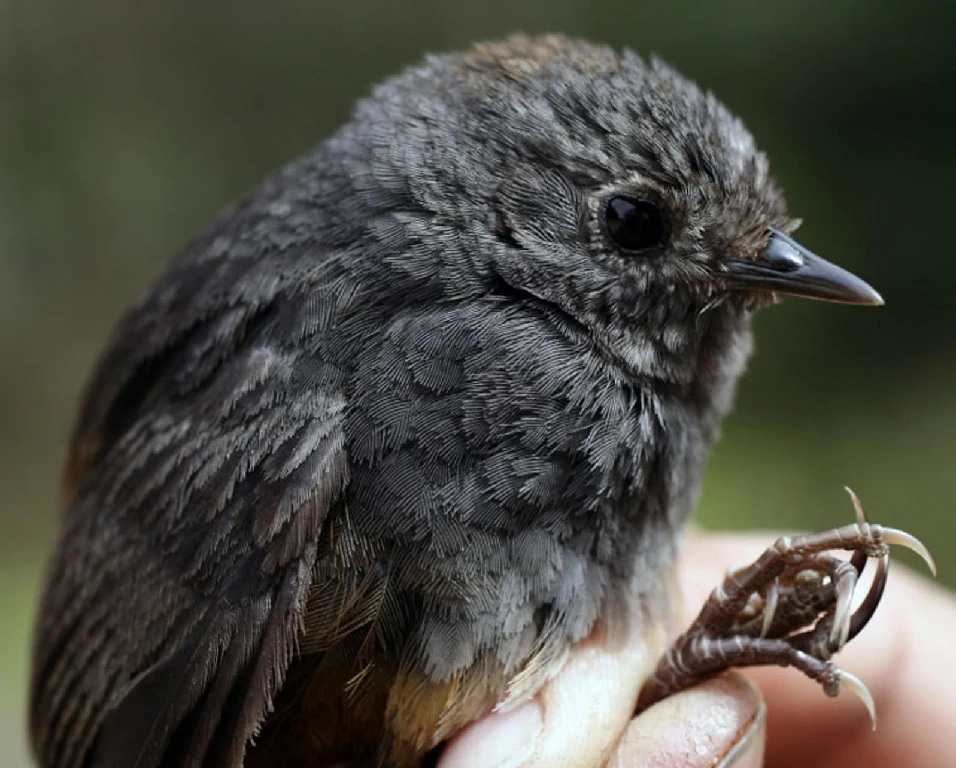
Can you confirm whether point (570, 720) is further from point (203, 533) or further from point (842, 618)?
point (203, 533)

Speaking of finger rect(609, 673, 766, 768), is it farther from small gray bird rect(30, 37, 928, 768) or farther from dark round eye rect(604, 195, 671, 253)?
dark round eye rect(604, 195, 671, 253)

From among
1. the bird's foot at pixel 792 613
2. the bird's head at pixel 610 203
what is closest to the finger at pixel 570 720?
the bird's foot at pixel 792 613

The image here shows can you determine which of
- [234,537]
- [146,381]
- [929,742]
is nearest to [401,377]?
[234,537]

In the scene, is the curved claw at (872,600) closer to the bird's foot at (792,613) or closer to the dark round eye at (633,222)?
the bird's foot at (792,613)

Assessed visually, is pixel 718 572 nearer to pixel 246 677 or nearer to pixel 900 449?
pixel 246 677

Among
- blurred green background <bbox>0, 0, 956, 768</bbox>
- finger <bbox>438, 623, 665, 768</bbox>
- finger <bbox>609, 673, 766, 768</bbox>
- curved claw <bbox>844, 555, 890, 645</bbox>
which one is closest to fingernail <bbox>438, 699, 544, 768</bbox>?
finger <bbox>438, 623, 665, 768</bbox>

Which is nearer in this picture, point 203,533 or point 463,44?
point 203,533

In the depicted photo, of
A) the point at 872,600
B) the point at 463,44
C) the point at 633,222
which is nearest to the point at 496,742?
the point at 872,600
